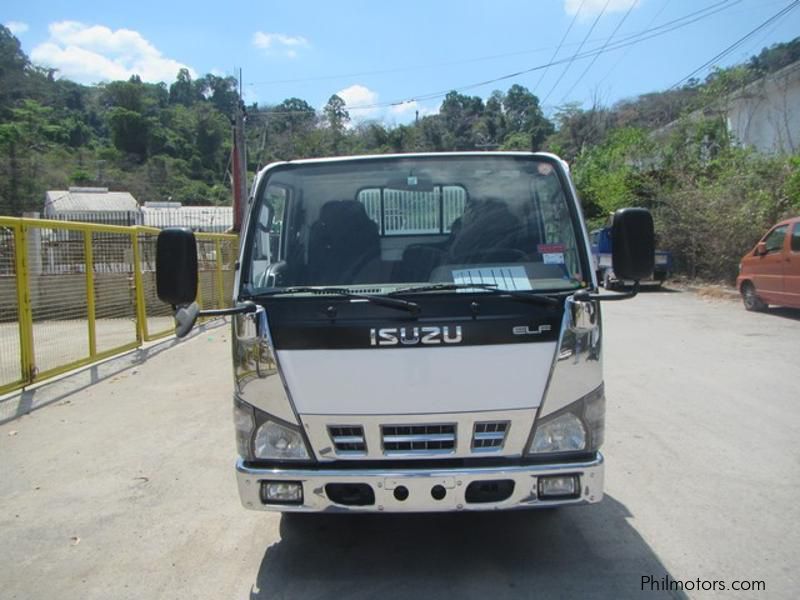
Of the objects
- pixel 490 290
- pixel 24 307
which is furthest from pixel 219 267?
pixel 490 290

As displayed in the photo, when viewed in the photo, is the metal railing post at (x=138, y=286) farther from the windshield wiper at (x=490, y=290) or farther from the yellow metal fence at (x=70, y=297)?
the windshield wiper at (x=490, y=290)

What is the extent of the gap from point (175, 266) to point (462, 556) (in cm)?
221

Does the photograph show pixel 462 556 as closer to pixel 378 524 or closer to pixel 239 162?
pixel 378 524

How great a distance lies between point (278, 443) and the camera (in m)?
3.37

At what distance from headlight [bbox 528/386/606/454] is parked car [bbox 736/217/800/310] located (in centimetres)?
1013

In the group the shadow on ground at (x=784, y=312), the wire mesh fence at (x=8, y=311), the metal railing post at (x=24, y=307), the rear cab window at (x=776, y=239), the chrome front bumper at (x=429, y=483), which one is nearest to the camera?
the chrome front bumper at (x=429, y=483)

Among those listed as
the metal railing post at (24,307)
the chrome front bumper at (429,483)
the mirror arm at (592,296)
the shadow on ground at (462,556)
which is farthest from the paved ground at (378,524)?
the mirror arm at (592,296)

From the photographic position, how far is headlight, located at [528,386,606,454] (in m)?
3.30

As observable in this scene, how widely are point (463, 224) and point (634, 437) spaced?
3.06 metres

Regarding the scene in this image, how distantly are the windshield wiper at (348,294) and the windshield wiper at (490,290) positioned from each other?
0.10 m

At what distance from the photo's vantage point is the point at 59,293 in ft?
28.7

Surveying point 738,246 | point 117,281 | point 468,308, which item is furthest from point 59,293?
point 738,246

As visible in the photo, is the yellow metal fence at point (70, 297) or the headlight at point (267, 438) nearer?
the headlight at point (267, 438)

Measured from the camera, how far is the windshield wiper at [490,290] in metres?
3.32
